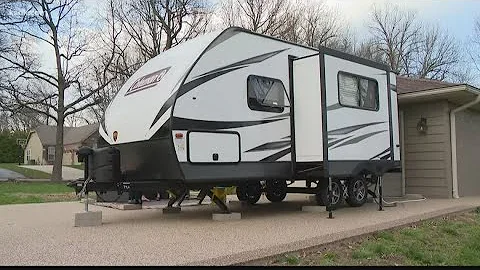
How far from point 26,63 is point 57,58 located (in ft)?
6.27

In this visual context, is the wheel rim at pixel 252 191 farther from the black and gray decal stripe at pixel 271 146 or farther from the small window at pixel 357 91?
the small window at pixel 357 91

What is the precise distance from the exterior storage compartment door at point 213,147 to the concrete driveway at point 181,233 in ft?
3.30

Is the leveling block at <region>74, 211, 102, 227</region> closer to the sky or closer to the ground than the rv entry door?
closer to the ground

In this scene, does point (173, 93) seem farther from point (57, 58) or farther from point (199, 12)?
point (57, 58)

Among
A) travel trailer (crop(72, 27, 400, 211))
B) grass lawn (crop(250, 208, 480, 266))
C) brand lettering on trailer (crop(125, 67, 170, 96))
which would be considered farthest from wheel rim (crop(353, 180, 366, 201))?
brand lettering on trailer (crop(125, 67, 170, 96))

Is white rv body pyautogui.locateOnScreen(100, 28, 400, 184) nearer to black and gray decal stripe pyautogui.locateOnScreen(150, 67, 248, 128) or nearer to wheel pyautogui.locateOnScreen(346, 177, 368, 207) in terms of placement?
black and gray decal stripe pyautogui.locateOnScreen(150, 67, 248, 128)

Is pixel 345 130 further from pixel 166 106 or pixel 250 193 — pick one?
pixel 166 106

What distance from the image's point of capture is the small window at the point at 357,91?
8.79m

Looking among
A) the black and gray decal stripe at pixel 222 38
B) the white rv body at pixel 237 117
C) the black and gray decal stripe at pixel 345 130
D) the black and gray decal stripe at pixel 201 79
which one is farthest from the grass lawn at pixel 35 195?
the black and gray decal stripe at pixel 345 130

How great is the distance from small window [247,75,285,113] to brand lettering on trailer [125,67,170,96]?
1391 mm

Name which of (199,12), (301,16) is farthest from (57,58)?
(301,16)

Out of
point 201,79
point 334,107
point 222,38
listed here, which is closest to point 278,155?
point 334,107

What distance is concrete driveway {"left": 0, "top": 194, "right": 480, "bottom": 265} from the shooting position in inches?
198

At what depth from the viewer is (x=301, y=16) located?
31719mm
